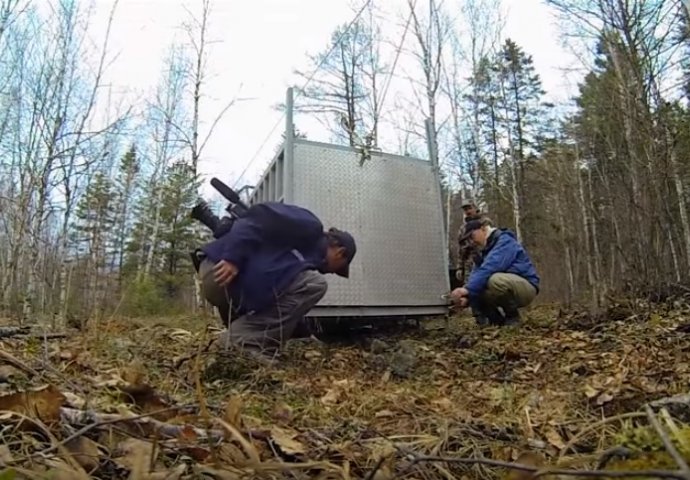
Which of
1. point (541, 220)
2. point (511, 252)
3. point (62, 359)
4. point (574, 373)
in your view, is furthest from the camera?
point (541, 220)

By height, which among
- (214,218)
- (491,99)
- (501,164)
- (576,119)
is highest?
(491,99)

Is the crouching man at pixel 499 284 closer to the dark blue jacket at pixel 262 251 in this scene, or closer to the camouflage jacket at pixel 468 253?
the camouflage jacket at pixel 468 253

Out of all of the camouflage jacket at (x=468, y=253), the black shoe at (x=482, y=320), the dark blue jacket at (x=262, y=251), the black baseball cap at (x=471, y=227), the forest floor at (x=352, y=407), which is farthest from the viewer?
the camouflage jacket at (x=468, y=253)

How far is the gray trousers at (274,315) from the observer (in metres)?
3.23

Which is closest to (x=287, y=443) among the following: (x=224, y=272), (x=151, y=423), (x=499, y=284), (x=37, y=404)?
(x=151, y=423)

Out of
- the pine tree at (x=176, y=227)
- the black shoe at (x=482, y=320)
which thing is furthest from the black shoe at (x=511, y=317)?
the pine tree at (x=176, y=227)

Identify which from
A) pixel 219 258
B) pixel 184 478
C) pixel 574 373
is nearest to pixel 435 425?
pixel 184 478

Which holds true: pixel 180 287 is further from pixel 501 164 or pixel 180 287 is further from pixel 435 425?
pixel 435 425

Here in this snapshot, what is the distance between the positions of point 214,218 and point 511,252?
2.89 metres

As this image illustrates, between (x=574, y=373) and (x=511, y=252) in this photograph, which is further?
(x=511, y=252)

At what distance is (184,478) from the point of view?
36.0 inches

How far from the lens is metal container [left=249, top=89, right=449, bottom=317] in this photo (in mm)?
4773

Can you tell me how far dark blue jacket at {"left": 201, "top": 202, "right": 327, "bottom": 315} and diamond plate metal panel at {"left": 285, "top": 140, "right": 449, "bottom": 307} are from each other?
122 centimetres

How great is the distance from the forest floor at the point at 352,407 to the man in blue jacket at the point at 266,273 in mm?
260
